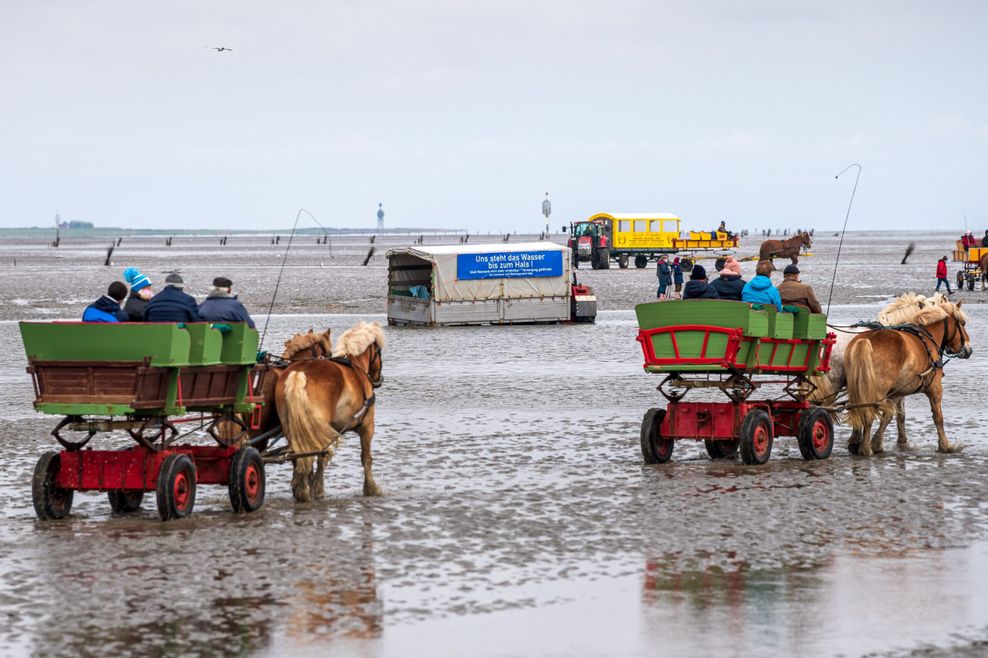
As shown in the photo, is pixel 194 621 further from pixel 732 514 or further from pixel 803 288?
pixel 803 288

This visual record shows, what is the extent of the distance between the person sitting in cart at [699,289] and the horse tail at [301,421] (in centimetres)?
457

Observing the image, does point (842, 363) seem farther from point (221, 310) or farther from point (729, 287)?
point (221, 310)

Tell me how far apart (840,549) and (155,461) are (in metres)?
5.10

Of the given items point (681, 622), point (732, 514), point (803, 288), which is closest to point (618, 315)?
point (803, 288)

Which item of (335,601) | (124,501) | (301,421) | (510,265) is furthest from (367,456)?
(510,265)

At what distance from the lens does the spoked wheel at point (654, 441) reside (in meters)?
14.4

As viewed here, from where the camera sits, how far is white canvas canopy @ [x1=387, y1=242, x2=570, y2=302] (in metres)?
36.0

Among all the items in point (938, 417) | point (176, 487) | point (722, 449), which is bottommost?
point (722, 449)

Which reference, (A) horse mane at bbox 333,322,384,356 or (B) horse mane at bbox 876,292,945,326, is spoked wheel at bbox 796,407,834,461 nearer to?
(B) horse mane at bbox 876,292,945,326

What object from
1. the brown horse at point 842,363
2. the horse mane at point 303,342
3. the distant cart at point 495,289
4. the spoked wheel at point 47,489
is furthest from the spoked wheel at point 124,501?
the distant cart at point 495,289

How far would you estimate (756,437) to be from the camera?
1427 cm

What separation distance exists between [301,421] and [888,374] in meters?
6.46

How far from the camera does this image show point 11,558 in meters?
10.1

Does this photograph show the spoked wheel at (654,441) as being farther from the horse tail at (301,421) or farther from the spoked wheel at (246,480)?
the spoked wheel at (246,480)
